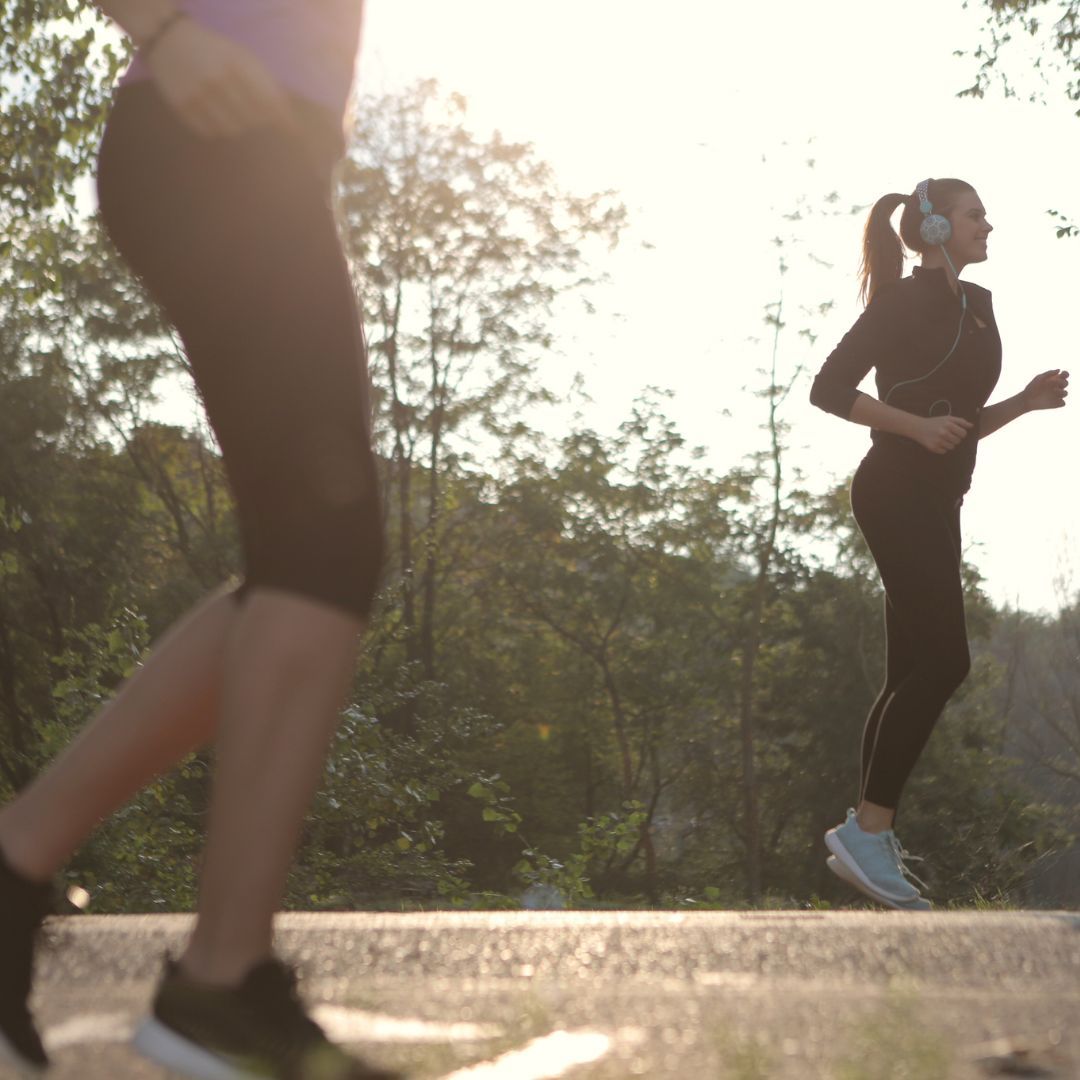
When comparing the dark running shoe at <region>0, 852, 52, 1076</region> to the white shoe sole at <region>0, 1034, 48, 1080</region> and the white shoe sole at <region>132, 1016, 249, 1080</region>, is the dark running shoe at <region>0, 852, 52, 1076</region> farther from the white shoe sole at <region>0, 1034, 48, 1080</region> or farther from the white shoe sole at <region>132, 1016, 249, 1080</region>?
the white shoe sole at <region>132, 1016, 249, 1080</region>

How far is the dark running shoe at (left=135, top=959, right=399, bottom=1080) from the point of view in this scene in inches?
71.3

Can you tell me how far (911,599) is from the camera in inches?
193

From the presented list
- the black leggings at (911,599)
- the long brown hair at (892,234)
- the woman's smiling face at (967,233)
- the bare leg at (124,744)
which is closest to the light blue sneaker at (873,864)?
the black leggings at (911,599)

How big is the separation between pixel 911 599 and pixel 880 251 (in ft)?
4.12

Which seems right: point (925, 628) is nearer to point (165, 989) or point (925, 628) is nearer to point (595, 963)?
point (595, 963)

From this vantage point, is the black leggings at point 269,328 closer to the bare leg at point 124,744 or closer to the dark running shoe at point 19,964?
the bare leg at point 124,744

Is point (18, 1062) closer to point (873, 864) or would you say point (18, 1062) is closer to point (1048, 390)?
point (873, 864)

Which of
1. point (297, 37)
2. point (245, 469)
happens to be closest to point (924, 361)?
point (297, 37)

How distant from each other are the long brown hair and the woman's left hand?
560 mm

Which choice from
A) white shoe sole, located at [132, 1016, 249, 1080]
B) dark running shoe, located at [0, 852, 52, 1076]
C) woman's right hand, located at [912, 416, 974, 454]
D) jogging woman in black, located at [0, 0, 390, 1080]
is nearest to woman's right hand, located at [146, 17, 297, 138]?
jogging woman in black, located at [0, 0, 390, 1080]

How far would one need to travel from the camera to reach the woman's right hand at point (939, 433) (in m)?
4.76

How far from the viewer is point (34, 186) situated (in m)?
13.2

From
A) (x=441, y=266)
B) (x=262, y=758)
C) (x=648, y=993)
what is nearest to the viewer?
(x=262, y=758)

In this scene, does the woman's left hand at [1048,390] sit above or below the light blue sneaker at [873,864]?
above
